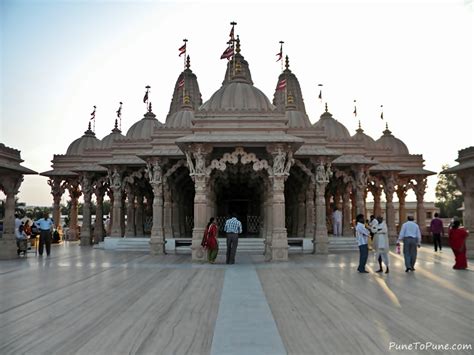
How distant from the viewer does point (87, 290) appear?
29.7ft

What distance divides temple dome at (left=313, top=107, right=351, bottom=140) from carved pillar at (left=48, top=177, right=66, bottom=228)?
19.3m

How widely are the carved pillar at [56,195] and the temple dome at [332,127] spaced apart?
63.2 feet

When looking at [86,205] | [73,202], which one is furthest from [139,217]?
[73,202]

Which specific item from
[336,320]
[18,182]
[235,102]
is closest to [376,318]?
[336,320]

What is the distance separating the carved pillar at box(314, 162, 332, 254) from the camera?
1917 centimetres

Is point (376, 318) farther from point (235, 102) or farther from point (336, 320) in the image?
point (235, 102)

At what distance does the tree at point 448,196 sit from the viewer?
66.6 metres

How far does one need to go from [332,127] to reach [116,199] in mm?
15169

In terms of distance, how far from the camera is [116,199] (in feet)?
75.1

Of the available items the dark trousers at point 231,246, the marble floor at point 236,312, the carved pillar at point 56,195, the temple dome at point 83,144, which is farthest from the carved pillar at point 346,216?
the carved pillar at point 56,195

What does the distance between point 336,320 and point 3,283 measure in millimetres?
8211

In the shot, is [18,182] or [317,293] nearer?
[317,293]

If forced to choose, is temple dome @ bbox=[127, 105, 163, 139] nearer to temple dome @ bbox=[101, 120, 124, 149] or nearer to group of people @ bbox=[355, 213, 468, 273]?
temple dome @ bbox=[101, 120, 124, 149]

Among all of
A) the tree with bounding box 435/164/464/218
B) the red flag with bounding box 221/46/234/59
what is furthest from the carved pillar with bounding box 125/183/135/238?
the tree with bounding box 435/164/464/218
